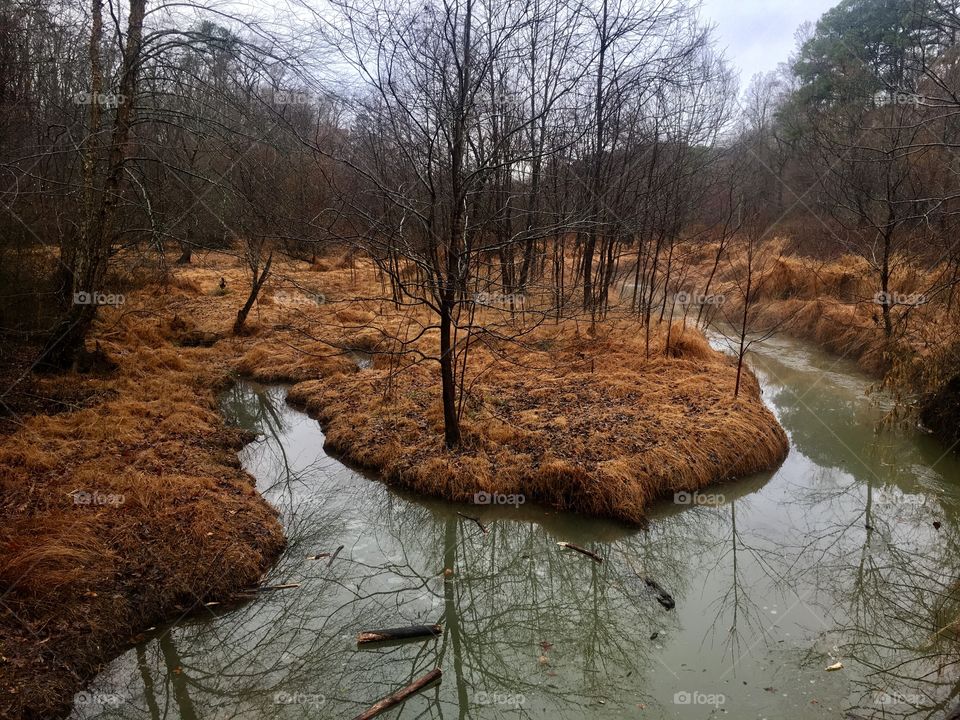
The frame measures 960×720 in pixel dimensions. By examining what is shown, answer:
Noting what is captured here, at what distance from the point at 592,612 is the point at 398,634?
4.63ft

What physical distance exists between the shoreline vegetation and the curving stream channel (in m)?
0.23

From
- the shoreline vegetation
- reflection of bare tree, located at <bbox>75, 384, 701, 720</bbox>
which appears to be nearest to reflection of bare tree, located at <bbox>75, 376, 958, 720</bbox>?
reflection of bare tree, located at <bbox>75, 384, 701, 720</bbox>

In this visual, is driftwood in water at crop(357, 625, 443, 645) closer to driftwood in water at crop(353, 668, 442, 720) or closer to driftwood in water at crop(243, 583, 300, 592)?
driftwood in water at crop(353, 668, 442, 720)

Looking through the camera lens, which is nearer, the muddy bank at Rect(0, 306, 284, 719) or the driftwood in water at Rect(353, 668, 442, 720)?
the driftwood in water at Rect(353, 668, 442, 720)

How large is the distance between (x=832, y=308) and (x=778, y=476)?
21.2 feet

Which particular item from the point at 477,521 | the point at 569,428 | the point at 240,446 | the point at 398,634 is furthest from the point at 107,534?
the point at 569,428

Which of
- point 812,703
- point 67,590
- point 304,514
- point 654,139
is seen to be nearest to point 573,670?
point 812,703

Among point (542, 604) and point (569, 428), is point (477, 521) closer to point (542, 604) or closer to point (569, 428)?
point (542, 604)

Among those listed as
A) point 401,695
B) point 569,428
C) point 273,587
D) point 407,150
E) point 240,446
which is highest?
point 407,150

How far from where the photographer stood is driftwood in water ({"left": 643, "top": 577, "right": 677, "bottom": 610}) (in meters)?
4.66

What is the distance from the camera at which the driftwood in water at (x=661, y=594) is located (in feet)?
15.3

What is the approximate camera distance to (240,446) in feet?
23.1

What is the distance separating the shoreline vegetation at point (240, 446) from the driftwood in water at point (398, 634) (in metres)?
1.07

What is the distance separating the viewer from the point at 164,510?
16.3 feet
